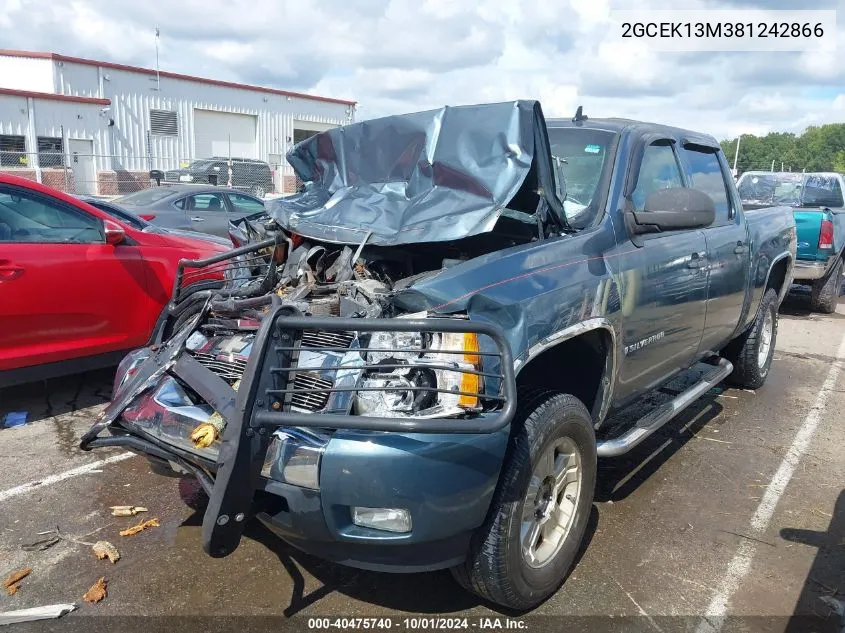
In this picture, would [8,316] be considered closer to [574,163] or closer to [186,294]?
[186,294]

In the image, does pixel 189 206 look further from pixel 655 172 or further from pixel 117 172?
pixel 117 172

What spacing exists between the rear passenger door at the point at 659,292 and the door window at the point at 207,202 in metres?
8.57

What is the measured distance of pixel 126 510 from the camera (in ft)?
12.2

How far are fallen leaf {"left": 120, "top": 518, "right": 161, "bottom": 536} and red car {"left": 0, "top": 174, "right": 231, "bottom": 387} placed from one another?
1800 millimetres

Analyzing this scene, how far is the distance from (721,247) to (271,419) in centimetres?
342

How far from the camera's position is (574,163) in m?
3.87

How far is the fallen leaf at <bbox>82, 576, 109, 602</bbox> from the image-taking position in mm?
2989

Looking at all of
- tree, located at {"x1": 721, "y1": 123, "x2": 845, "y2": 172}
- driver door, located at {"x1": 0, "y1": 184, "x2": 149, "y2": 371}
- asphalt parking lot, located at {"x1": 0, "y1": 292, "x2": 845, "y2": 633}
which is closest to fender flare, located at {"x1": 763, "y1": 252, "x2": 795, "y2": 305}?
asphalt parking lot, located at {"x1": 0, "y1": 292, "x2": 845, "y2": 633}

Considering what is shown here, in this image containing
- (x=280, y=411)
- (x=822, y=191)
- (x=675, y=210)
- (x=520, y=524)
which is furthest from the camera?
(x=822, y=191)

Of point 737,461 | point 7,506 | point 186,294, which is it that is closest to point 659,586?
point 737,461

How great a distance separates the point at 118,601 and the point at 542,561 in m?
1.82

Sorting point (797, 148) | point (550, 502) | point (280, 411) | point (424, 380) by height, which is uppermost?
point (797, 148)


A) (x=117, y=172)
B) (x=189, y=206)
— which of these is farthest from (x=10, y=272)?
(x=117, y=172)

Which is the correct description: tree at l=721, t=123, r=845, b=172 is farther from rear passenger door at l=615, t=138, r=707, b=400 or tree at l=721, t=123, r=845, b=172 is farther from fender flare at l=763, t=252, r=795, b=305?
rear passenger door at l=615, t=138, r=707, b=400
